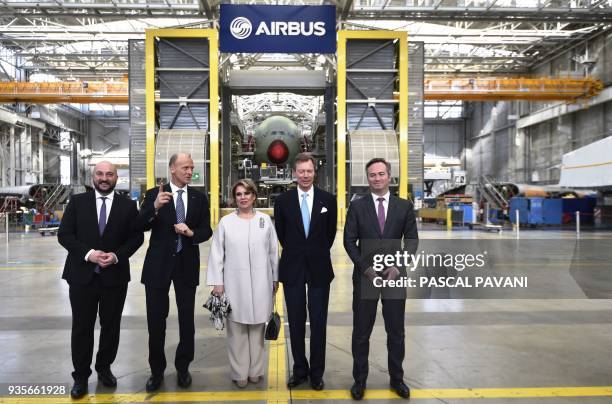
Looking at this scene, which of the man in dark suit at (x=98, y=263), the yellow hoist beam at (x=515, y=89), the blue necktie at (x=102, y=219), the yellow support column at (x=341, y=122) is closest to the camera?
the man in dark suit at (x=98, y=263)

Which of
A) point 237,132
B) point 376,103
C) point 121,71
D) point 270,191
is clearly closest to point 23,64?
point 121,71

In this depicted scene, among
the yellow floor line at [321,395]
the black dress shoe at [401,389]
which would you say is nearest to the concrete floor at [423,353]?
the yellow floor line at [321,395]

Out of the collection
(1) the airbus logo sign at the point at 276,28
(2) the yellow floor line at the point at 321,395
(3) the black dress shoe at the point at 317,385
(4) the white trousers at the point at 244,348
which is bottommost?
(2) the yellow floor line at the point at 321,395

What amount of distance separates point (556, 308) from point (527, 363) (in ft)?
9.07

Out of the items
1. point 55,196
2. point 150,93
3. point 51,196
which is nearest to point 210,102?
point 150,93

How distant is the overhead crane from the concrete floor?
2725cm

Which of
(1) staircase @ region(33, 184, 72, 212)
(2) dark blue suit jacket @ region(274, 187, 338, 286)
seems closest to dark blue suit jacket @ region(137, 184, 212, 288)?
(2) dark blue suit jacket @ region(274, 187, 338, 286)

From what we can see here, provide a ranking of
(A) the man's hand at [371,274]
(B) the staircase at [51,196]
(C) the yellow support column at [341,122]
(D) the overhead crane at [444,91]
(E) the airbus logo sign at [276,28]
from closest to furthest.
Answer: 1. (A) the man's hand at [371,274]
2. (E) the airbus logo sign at [276,28]
3. (C) the yellow support column at [341,122]
4. (B) the staircase at [51,196]
5. (D) the overhead crane at [444,91]

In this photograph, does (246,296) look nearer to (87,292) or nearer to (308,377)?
(308,377)

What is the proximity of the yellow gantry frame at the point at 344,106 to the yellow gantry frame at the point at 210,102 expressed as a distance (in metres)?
5.41

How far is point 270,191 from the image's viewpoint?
1098 inches

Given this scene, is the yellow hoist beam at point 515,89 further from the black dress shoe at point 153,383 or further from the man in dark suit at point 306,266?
the black dress shoe at point 153,383

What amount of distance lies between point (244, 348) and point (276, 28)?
55.2 ft

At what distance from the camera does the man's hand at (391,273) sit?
3.82 metres
